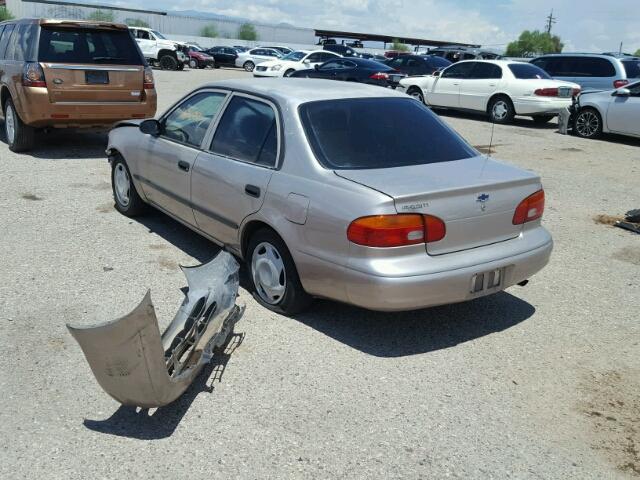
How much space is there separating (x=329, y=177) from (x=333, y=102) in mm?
850

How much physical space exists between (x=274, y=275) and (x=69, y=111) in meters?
5.88

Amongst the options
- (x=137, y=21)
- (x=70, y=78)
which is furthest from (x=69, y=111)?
(x=137, y=21)

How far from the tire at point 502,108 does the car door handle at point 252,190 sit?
40.2 ft

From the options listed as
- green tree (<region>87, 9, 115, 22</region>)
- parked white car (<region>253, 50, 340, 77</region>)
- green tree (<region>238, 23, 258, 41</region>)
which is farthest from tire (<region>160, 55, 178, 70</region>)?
green tree (<region>238, 23, 258, 41</region>)

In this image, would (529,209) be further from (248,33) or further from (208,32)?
(248,33)

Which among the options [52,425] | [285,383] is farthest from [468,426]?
[52,425]

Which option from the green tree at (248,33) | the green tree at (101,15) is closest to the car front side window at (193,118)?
the green tree at (101,15)

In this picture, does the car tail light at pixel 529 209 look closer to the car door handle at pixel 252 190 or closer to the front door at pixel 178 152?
the car door handle at pixel 252 190

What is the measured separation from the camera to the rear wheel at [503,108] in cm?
1545

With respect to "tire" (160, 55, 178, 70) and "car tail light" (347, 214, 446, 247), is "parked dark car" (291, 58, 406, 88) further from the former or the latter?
"car tail light" (347, 214, 446, 247)

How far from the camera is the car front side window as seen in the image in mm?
5125

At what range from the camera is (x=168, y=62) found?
110 ft

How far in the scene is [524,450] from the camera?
3.12 meters

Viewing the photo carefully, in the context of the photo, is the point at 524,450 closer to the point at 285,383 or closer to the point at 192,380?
the point at 285,383
